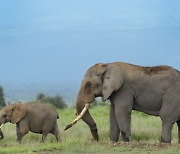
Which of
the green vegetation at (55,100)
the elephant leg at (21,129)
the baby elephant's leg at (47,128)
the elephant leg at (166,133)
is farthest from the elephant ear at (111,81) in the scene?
the green vegetation at (55,100)

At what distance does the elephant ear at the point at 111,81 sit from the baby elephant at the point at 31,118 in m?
3.37

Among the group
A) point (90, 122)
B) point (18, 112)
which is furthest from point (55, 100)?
point (90, 122)

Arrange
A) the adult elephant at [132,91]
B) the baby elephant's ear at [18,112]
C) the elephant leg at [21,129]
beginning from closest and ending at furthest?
the adult elephant at [132,91], the elephant leg at [21,129], the baby elephant's ear at [18,112]

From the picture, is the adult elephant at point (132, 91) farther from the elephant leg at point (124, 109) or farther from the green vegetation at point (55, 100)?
the green vegetation at point (55, 100)

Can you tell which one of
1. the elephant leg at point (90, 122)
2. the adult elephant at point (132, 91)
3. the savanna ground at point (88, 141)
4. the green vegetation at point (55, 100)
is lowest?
the green vegetation at point (55, 100)

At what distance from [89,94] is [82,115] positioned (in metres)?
0.56

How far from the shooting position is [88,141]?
629 inches

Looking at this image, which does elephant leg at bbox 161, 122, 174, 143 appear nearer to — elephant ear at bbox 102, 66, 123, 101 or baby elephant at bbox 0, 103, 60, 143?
elephant ear at bbox 102, 66, 123, 101

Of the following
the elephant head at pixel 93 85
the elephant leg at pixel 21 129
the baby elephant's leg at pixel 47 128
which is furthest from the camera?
the baby elephant's leg at pixel 47 128

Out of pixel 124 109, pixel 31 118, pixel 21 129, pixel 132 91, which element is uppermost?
pixel 132 91

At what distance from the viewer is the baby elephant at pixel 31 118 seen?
19.2 meters

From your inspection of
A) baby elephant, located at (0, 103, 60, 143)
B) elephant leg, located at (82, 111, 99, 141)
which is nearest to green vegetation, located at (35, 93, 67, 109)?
baby elephant, located at (0, 103, 60, 143)

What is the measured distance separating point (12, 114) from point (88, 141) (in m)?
3.91

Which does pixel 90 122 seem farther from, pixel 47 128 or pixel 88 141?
pixel 47 128
